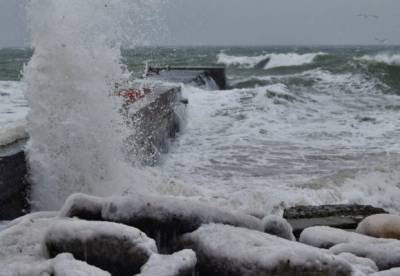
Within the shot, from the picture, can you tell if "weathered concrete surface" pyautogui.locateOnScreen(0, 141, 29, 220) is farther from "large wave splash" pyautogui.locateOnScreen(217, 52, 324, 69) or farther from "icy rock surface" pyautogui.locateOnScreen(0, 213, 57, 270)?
"large wave splash" pyautogui.locateOnScreen(217, 52, 324, 69)

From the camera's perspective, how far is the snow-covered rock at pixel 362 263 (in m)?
2.26

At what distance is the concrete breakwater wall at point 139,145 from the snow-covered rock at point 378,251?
2.46 metres

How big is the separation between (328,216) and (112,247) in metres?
2.15

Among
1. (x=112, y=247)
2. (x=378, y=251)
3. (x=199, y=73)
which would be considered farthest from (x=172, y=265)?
(x=199, y=73)

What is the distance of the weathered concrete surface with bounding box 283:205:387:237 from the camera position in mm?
3676

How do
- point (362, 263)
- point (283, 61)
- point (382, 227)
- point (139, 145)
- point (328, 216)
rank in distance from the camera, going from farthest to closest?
1. point (283, 61)
2. point (139, 145)
3. point (328, 216)
4. point (382, 227)
5. point (362, 263)

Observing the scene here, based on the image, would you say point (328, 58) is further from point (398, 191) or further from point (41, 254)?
point (41, 254)

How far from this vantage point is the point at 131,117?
666 cm

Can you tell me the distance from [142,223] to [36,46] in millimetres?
3488

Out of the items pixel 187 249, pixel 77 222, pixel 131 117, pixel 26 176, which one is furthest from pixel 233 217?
pixel 131 117

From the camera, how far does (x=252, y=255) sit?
6.91 ft

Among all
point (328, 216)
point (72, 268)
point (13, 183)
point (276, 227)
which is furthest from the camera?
point (13, 183)

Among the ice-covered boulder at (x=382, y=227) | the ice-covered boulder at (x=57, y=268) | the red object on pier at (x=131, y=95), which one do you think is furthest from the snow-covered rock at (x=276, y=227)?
the red object on pier at (x=131, y=95)

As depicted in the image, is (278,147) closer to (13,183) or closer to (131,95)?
(131,95)
